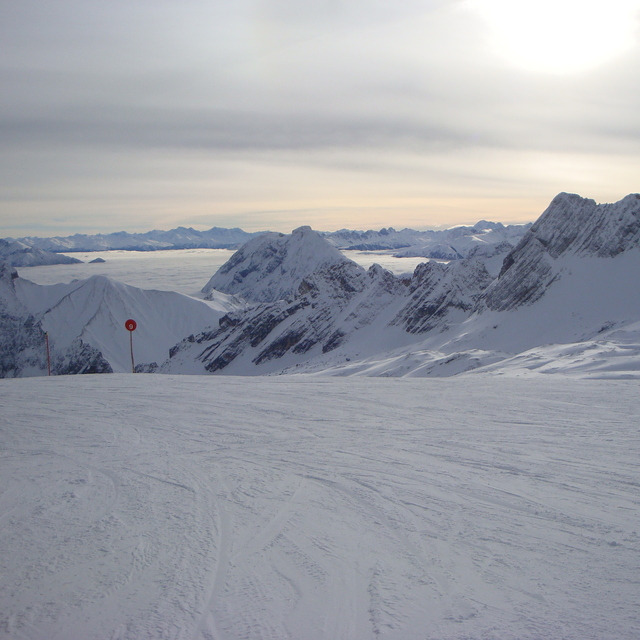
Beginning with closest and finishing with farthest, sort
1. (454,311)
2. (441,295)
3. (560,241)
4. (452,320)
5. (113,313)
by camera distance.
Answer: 1. (560,241)
2. (452,320)
3. (454,311)
4. (441,295)
5. (113,313)

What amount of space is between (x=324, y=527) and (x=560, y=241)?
2416 inches

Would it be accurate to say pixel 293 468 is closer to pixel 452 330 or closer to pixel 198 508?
pixel 198 508

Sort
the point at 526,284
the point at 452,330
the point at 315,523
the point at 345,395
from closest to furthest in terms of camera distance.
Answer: the point at 315,523 < the point at 345,395 < the point at 526,284 < the point at 452,330

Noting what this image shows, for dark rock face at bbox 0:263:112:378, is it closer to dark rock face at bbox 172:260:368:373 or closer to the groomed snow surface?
dark rock face at bbox 172:260:368:373

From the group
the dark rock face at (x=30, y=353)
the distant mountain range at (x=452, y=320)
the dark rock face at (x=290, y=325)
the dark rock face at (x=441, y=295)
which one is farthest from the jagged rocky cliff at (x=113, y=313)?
the dark rock face at (x=441, y=295)

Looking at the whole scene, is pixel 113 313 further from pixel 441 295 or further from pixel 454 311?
pixel 454 311

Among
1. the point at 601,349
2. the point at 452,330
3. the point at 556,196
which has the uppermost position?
the point at 556,196

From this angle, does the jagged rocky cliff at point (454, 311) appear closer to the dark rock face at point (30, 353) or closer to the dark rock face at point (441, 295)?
the dark rock face at point (441, 295)

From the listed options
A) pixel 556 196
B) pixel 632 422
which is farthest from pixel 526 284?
pixel 632 422

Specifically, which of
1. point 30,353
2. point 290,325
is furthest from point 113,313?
point 290,325

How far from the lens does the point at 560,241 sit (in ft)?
194

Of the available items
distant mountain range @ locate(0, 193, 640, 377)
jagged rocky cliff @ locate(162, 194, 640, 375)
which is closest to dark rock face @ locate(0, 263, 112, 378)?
distant mountain range @ locate(0, 193, 640, 377)

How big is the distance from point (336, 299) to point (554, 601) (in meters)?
88.9

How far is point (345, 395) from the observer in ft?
46.3
